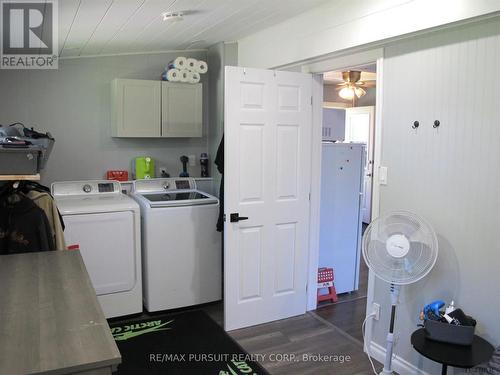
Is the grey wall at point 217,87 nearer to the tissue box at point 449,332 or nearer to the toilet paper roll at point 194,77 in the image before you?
the toilet paper roll at point 194,77

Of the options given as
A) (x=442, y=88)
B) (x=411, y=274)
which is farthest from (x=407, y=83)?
(x=411, y=274)

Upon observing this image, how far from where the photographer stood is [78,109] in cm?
413

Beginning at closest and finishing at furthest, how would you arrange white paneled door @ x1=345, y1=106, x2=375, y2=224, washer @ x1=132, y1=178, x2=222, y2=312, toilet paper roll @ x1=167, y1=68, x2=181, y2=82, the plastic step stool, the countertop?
the countertop, washer @ x1=132, y1=178, x2=222, y2=312, the plastic step stool, toilet paper roll @ x1=167, y1=68, x2=181, y2=82, white paneled door @ x1=345, y1=106, x2=375, y2=224

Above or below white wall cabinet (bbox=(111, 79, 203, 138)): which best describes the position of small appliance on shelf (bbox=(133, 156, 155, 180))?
A: below

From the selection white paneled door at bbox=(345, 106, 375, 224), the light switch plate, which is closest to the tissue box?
the light switch plate

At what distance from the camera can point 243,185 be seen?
3285 mm

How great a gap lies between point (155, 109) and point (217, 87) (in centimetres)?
72

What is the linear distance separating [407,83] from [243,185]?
135 cm

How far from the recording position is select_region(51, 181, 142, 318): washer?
3.36 metres

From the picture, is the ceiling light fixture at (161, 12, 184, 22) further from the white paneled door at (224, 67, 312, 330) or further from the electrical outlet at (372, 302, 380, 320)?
the electrical outlet at (372, 302, 380, 320)

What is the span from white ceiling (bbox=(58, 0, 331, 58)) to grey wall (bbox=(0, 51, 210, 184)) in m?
0.19

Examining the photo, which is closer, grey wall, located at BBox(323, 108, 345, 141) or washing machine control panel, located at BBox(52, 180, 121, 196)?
washing machine control panel, located at BBox(52, 180, 121, 196)

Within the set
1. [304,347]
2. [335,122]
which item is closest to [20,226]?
[304,347]

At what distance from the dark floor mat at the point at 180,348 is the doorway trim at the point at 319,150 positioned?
0.91 meters
